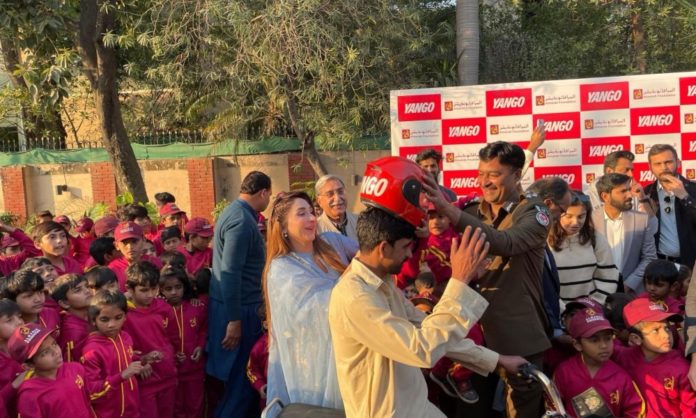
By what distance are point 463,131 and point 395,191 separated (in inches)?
223

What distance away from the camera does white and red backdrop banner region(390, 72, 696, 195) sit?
24.6ft

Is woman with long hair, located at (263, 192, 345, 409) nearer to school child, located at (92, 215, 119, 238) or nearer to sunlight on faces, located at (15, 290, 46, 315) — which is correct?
sunlight on faces, located at (15, 290, 46, 315)

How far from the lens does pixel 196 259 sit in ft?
21.2

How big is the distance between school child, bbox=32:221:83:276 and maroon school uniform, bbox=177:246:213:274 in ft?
2.91

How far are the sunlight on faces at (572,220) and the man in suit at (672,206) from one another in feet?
3.41

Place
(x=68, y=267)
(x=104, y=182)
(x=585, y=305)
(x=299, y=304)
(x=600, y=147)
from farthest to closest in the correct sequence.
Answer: (x=104, y=182)
(x=600, y=147)
(x=68, y=267)
(x=585, y=305)
(x=299, y=304)

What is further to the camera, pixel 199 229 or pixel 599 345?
pixel 199 229

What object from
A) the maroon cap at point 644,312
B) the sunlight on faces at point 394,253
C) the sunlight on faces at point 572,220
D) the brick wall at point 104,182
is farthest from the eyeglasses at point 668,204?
the brick wall at point 104,182

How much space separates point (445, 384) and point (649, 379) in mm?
1056

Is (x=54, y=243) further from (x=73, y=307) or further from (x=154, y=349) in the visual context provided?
(x=154, y=349)

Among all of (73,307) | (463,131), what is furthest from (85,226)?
(463,131)

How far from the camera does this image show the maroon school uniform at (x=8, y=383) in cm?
376

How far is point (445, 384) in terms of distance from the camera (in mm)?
3961

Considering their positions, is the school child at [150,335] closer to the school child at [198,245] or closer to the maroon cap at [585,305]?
the school child at [198,245]
